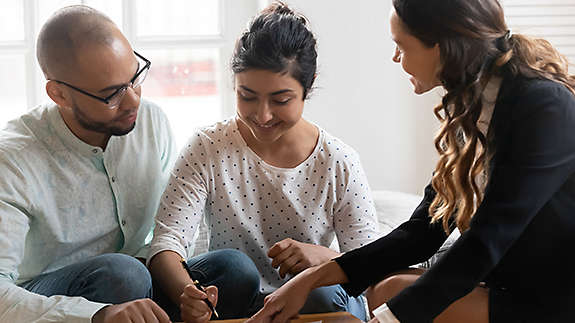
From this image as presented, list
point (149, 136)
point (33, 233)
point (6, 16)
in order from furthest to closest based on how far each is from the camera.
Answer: point (6, 16), point (149, 136), point (33, 233)

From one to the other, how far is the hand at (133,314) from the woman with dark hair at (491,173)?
0.66ft

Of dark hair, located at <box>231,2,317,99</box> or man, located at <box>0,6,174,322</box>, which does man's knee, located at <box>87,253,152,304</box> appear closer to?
man, located at <box>0,6,174,322</box>

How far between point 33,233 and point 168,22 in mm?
1202

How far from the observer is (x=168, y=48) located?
9.16 ft

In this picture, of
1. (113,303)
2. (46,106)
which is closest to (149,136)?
(46,106)

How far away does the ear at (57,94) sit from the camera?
176 cm

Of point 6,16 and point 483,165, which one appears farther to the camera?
point 6,16

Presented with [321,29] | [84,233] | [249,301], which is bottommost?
[249,301]

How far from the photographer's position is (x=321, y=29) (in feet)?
8.91

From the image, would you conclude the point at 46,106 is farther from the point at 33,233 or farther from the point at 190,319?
the point at 190,319

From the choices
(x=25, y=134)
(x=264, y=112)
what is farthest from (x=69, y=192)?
(x=264, y=112)

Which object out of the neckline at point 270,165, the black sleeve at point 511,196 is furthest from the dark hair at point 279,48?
the black sleeve at point 511,196

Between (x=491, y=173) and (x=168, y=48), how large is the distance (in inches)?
66.0

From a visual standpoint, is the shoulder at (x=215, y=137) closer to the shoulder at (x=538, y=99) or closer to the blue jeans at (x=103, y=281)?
the blue jeans at (x=103, y=281)
